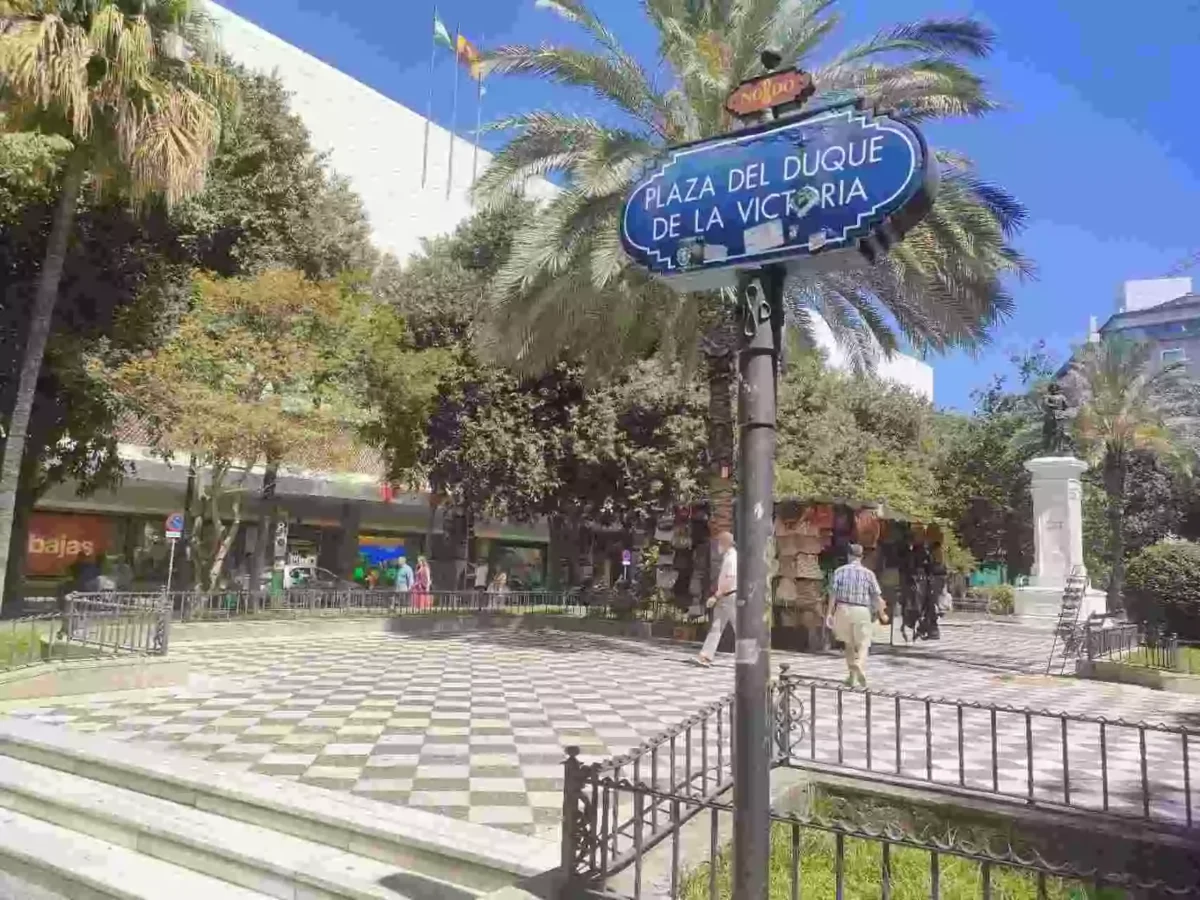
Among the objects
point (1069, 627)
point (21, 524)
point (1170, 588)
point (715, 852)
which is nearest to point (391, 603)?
point (21, 524)

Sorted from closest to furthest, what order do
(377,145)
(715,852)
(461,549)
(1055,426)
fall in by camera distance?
(715,852) < (1055,426) < (461,549) < (377,145)

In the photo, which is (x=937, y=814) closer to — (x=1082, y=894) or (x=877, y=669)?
(x=1082, y=894)

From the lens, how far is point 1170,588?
15.2 m

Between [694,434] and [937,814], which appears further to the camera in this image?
[694,434]

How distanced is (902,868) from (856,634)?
538 centimetres

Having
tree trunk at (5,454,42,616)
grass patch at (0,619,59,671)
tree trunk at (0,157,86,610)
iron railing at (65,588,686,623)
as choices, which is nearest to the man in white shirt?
iron railing at (65,588,686,623)

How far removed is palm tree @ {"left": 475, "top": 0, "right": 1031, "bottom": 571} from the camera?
1362 centimetres

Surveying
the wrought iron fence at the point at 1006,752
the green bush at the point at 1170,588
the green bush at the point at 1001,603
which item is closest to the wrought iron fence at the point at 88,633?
the wrought iron fence at the point at 1006,752

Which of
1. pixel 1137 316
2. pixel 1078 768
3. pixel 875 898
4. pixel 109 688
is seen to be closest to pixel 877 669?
pixel 1078 768

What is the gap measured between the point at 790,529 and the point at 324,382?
979 cm

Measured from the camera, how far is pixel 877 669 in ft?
46.8

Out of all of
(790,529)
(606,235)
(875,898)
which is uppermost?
(606,235)

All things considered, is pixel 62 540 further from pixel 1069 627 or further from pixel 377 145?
pixel 1069 627

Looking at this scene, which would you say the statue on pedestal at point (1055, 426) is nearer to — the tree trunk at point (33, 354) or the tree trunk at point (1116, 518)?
the tree trunk at point (1116, 518)
